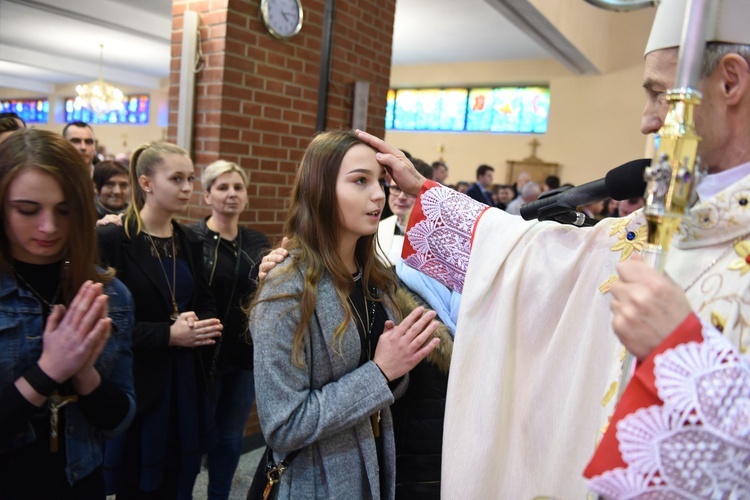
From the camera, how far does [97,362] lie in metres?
1.56

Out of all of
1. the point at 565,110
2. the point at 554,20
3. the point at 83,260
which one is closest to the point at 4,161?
the point at 83,260

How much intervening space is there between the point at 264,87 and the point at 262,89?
2cm

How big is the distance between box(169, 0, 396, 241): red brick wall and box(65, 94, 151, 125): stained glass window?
1461 centimetres

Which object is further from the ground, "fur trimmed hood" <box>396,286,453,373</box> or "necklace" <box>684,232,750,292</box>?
"necklace" <box>684,232,750,292</box>

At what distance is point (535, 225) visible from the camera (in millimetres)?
1380

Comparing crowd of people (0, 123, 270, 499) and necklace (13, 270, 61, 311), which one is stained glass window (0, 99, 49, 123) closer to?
crowd of people (0, 123, 270, 499)

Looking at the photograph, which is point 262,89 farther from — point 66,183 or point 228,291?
point 66,183

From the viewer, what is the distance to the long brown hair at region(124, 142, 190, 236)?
2.57m

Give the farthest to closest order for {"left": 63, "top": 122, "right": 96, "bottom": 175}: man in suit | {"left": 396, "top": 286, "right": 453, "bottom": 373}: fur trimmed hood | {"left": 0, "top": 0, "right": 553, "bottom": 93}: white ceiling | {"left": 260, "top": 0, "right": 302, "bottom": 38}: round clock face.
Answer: {"left": 0, "top": 0, "right": 553, "bottom": 93}: white ceiling
{"left": 63, "top": 122, "right": 96, "bottom": 175}: man in suit
{"left": 260, "top": 0, "right": 302, "bottom": 38}: round clock face
{"left": 396, "top": 286, "right": 453, "bottom": 373}: fur trimmed hood

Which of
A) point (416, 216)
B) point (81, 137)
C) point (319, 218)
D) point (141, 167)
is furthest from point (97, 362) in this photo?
point (81, 137)

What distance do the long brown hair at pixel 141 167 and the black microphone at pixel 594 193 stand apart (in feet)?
6.06

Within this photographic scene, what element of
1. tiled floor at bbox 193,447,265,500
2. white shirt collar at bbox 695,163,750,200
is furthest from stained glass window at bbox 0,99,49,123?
white shirt collar at bbox 695,163,750,200

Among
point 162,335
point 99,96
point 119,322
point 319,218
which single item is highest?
point 99,96

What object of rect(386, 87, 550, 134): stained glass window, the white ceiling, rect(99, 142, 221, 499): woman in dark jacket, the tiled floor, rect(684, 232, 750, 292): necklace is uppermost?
the white ceiling
